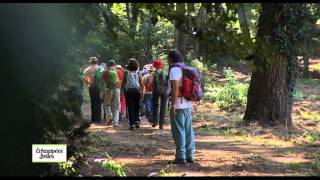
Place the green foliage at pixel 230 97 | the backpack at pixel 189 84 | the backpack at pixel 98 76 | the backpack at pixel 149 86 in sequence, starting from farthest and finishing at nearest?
the green foliage at pixel 230 97, the backpack at pixel 149 86, the backpack at pixel 98 76, the backpack at pixel 189 84

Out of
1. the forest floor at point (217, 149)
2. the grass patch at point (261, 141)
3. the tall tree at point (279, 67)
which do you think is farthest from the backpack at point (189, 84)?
→ the tall tree at point (279, 67)

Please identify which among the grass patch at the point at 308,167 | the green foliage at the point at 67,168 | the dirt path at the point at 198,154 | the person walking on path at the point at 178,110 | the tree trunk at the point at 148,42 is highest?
the tree trunk at the point at 148,42

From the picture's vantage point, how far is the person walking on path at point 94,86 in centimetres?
1694

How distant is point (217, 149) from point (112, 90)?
4663mm

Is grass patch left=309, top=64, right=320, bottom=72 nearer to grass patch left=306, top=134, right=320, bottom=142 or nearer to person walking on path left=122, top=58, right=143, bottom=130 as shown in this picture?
grass patch left=306, top=134, right=320, bottom=142

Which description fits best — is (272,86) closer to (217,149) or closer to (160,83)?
(160,83)

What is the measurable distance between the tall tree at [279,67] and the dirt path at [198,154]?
→ 5.63 ft

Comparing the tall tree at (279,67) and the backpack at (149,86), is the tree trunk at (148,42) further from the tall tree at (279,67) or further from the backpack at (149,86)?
the tall tree at (279,67)

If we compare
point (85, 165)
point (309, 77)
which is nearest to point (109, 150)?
point (85, 165)

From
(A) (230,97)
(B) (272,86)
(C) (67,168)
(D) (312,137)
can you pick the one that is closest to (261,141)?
(D) (312,137)

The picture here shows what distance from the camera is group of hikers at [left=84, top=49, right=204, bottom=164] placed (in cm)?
970

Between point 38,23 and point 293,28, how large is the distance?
1088cm

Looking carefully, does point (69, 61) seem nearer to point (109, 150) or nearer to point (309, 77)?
point (109, 150)

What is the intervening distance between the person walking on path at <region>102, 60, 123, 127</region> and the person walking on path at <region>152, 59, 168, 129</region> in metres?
1.00
